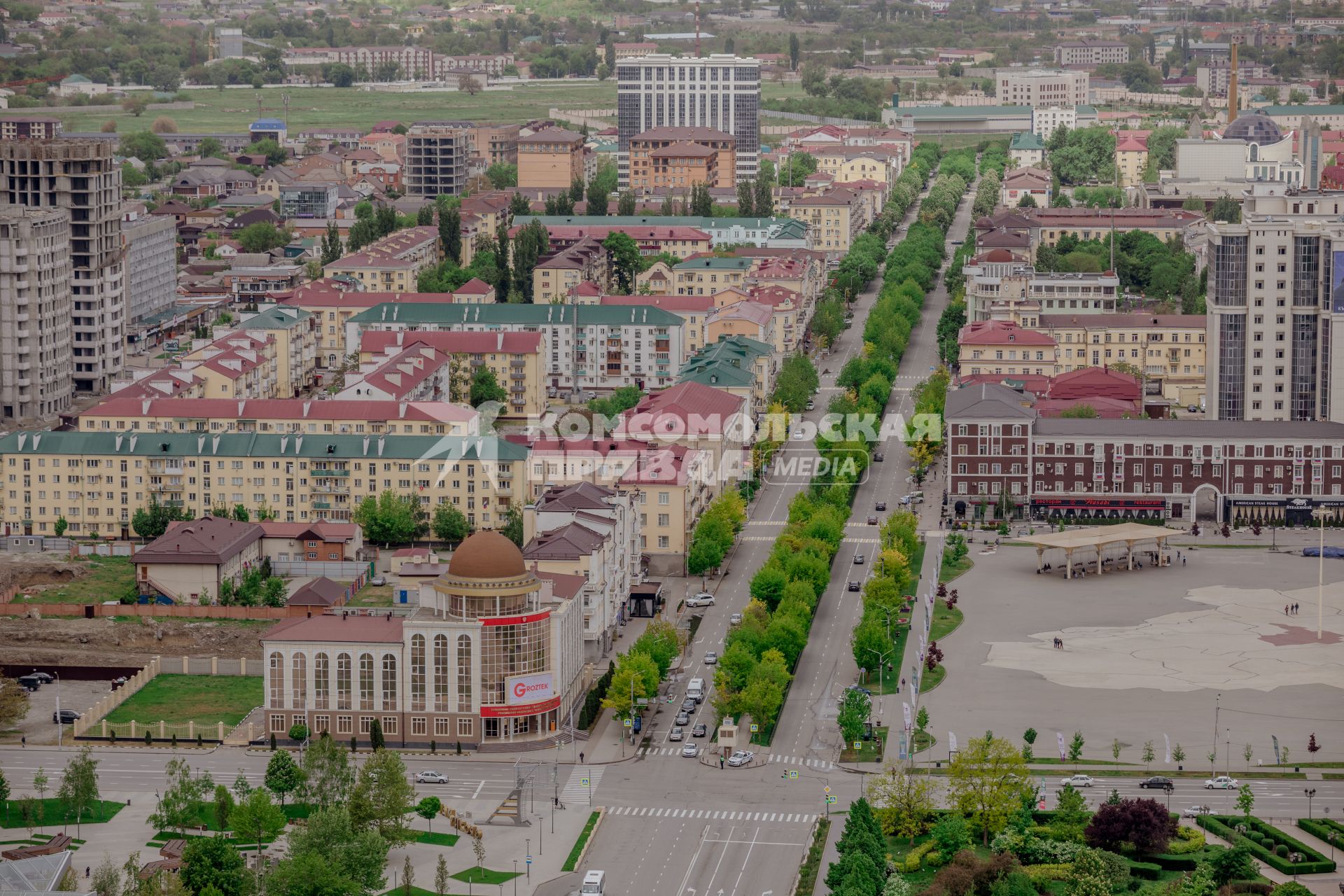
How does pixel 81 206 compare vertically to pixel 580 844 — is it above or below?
above

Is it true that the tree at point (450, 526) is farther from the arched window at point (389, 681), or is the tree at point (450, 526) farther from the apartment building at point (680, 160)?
the apartment building at point (680, 160)

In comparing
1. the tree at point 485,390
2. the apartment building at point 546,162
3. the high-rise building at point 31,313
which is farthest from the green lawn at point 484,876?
the apartment building at point 546,162

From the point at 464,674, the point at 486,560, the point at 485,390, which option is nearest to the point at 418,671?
the point at 464,674

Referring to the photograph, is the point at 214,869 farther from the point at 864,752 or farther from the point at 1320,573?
the point at 1320,573

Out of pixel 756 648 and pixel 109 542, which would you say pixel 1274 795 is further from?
pixel 109 542

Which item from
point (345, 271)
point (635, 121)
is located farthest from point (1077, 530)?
point (635, 121)
